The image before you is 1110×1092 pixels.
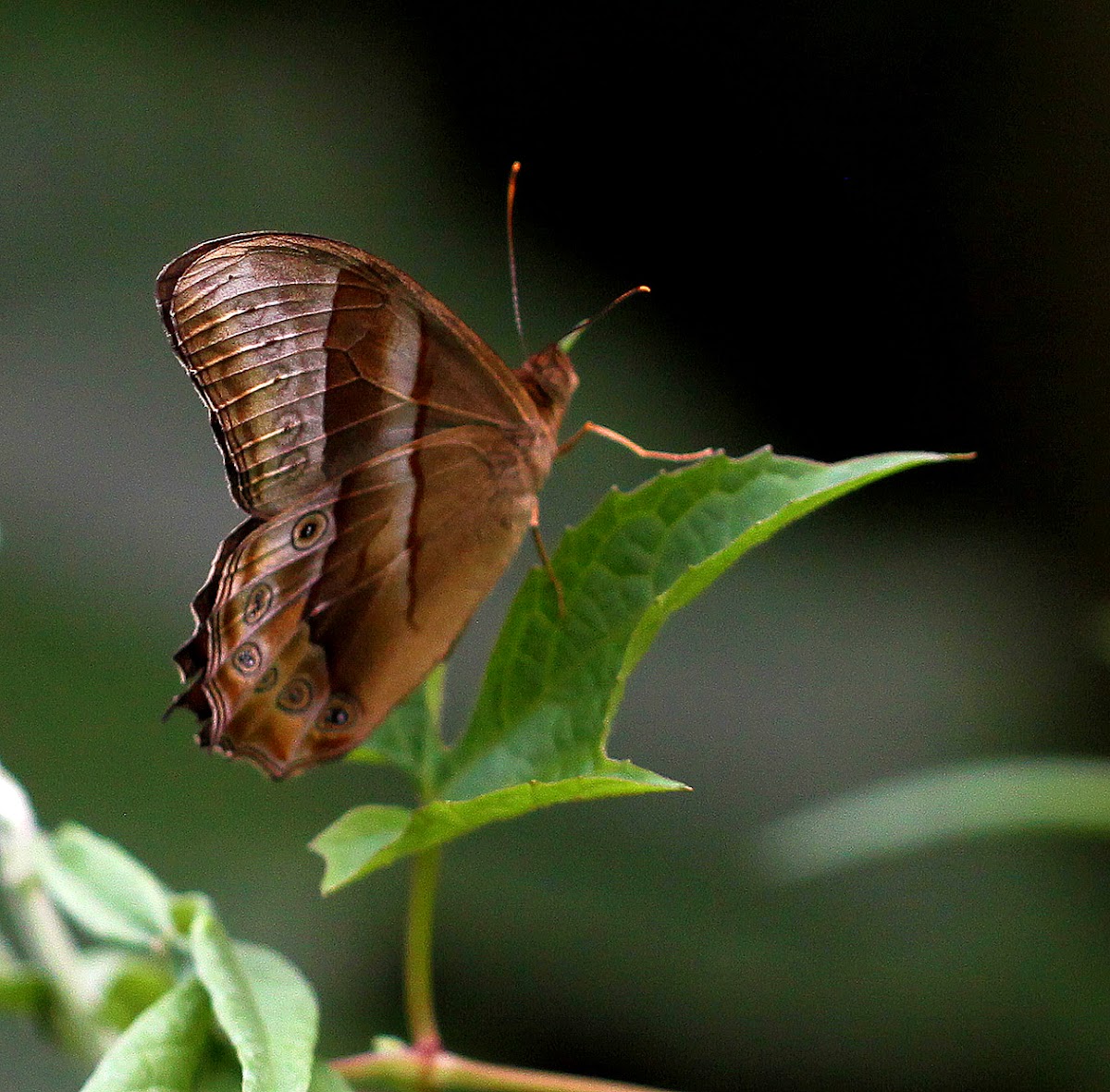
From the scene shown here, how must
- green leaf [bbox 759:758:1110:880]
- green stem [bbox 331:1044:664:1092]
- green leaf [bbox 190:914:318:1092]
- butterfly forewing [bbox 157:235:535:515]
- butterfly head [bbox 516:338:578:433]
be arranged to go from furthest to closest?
1. green leaf [bbox 759:758:1110:880]
2. butterfly head [bbox 516:338:578:433]
3. butterfly forewing [bbox 157:235:535:515]
4. green stem [bbox 331:1044:664:1092]
5. green leaf [bbox 190:914:318:1092]

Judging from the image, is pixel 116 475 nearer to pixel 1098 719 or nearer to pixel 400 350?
pixel 400 350

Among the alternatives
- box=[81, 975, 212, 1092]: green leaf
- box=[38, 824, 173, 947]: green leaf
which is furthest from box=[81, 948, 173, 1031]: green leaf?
box=[81, 975, 212, 1092]: green leaf

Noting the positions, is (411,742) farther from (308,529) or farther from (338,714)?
(308,529)

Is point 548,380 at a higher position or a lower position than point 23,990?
higher

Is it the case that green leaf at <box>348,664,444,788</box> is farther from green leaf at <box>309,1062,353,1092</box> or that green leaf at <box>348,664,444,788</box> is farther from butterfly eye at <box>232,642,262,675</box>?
green leaf at <box>309,1062,353,1092</box>

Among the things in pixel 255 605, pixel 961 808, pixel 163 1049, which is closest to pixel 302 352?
pixel 255 605

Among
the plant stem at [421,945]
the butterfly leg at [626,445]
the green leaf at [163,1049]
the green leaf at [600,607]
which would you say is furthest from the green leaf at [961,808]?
the green leaf at [163,1049]

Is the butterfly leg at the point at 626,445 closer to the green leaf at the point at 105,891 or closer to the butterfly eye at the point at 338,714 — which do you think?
the butterfly eye at the point at 338,714
